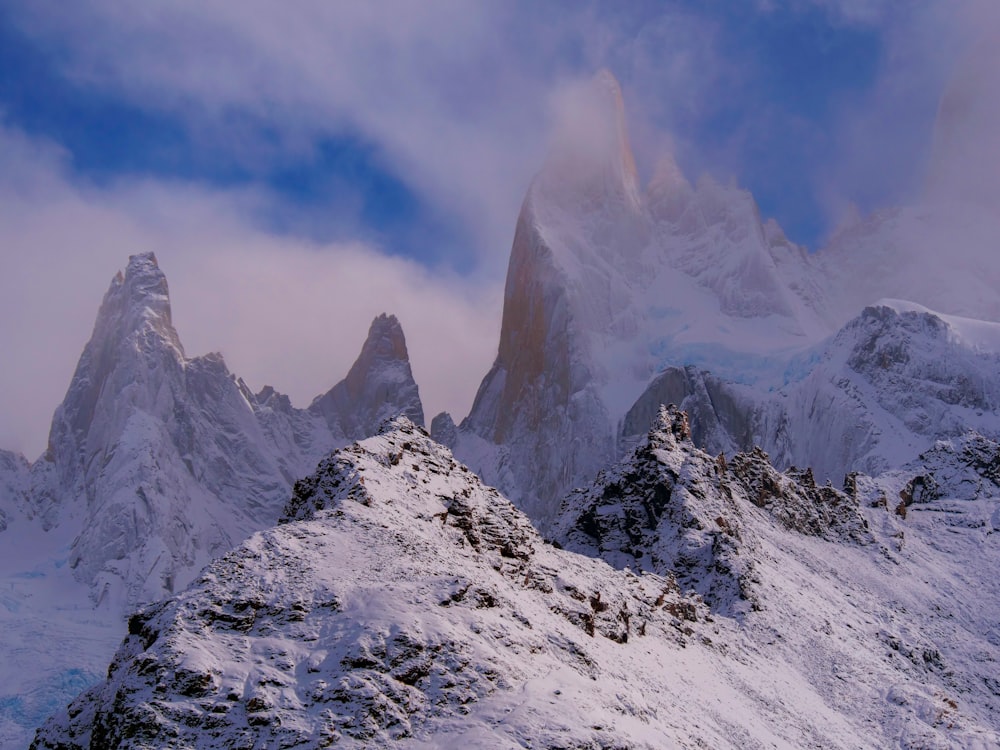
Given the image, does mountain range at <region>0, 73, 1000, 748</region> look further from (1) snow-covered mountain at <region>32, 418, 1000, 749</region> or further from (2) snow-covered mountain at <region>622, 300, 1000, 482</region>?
(2) snow-covered mountain at <region>622, 300, 1000, 482</region>

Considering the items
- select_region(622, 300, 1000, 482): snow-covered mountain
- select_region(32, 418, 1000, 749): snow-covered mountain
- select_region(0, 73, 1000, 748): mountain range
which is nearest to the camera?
select_region(32, 418, 1000, 749): snow-covered mountain

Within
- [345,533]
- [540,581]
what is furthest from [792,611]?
[345,533]

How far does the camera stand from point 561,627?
160 ft

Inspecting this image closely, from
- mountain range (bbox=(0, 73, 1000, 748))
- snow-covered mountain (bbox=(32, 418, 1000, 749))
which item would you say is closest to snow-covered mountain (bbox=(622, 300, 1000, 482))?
mountain range (bbox=(0, 73, 1000, 748))

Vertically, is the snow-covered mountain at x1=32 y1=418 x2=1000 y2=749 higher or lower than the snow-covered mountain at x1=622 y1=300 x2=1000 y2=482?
lower

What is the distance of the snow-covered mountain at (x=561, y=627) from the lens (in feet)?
122

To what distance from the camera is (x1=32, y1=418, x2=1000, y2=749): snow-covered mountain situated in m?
37.3

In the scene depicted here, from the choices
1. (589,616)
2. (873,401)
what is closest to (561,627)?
(589,616)

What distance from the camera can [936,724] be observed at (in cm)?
6581

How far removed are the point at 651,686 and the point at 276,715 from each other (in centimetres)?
2014

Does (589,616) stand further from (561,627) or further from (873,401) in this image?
(873,401)

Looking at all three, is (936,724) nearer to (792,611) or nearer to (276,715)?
(792,611)

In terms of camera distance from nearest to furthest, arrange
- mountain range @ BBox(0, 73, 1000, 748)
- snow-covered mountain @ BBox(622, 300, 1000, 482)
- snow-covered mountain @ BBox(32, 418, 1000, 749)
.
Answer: snow-covered mountain @ BBox(32, 418, 1000, 749) < mountain range @ BBox(0, 73, 1000, 748) < snow-covered mountain @ BBox(622, 300, 1000, 482)

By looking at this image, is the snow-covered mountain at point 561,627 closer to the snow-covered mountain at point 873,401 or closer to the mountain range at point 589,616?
the mountain range at point 589,616
